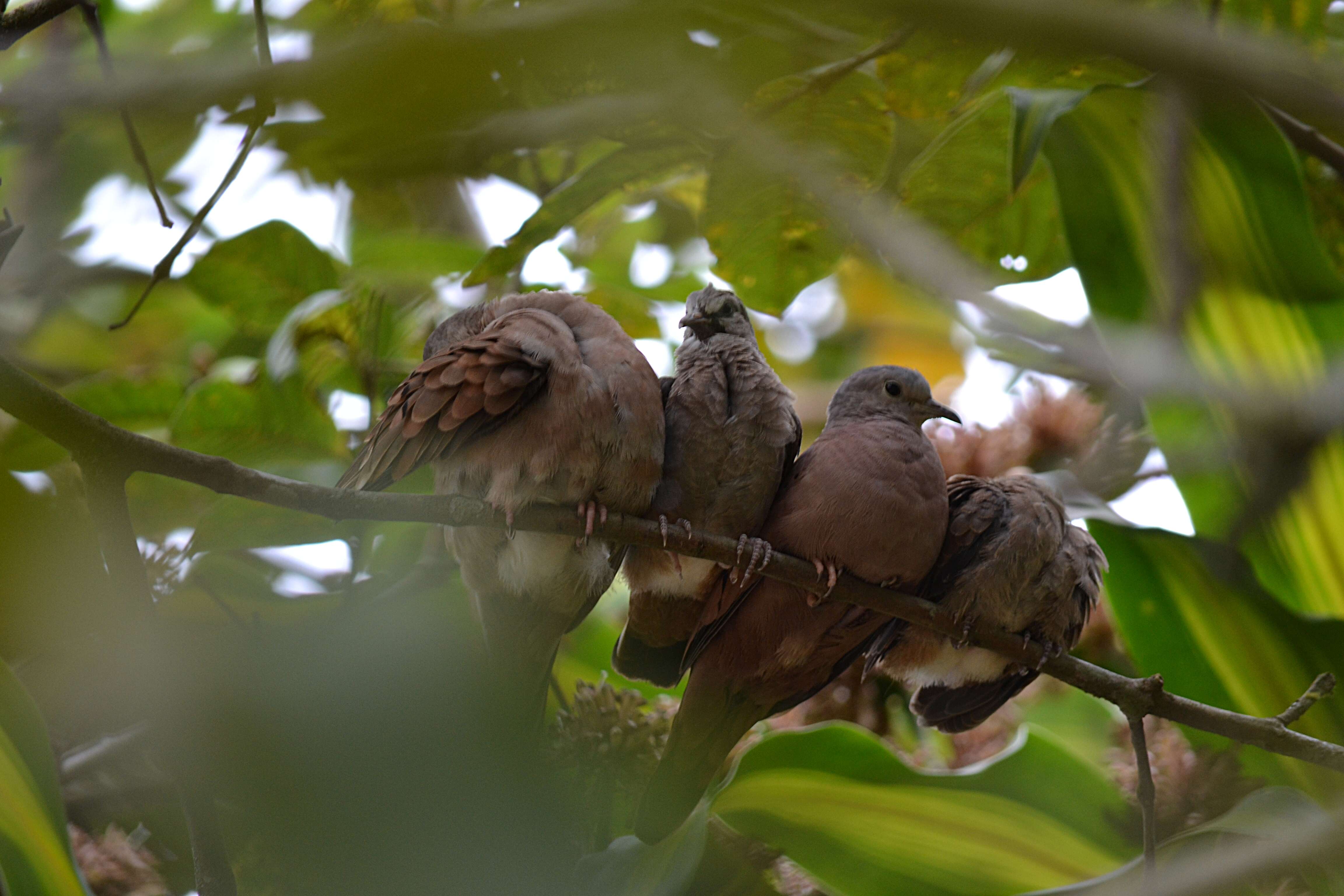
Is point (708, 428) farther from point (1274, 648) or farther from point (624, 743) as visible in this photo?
point (1274, 648)

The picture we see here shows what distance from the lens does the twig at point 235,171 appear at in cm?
93

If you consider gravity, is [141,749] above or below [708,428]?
below

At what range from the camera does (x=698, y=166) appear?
246cm

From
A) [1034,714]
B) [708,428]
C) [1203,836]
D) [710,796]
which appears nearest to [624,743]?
[710,796]

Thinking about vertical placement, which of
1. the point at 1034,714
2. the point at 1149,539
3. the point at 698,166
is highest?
the point at 698,166

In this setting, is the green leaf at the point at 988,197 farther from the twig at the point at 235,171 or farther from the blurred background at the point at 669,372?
the twig at the point at 235,171

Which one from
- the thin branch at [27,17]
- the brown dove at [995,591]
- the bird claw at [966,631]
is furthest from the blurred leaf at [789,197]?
the thin branch at [27,17]

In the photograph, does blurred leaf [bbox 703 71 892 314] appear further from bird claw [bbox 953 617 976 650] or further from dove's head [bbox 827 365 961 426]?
bird claw [bbox 953 617 976 650]

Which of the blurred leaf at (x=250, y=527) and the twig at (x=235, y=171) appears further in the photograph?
the blurred leaf at (x=250, y=527)

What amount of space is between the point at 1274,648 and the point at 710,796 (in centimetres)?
119

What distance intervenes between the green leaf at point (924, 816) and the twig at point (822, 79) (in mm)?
1253

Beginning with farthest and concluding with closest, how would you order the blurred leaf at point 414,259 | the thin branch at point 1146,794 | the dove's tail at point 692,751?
the blurred leaf at point 414,259, the dove's tail at point 692,751, the thin branch at point 1146,794

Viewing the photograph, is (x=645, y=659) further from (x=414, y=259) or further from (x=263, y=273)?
(x=263, y=273)

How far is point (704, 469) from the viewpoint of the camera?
198cm
